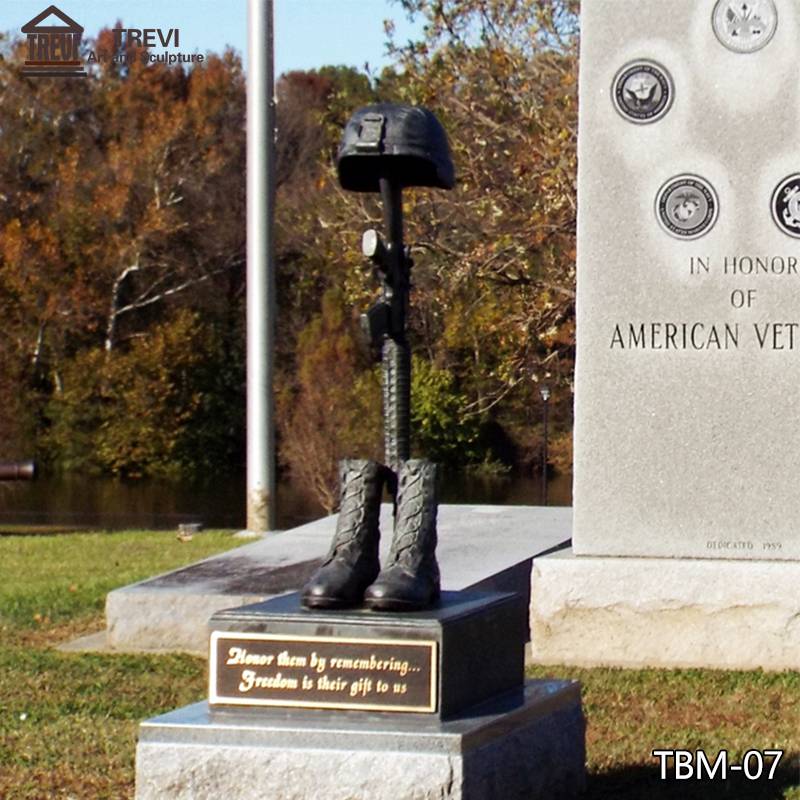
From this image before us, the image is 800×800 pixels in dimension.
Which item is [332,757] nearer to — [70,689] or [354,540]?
[354,540]

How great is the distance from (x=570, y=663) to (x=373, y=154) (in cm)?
349

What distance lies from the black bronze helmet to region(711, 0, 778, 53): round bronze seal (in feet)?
9.43

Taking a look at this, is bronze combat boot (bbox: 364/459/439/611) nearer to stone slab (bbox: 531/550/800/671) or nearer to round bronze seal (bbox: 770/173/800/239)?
stone slab (bbox: 531/550/800/671)

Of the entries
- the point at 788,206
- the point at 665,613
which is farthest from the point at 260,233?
the point at 665,613

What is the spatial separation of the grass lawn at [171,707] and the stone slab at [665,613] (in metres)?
0.15

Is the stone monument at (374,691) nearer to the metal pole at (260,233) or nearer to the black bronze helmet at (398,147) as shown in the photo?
the black bronze helmet at (398,147)

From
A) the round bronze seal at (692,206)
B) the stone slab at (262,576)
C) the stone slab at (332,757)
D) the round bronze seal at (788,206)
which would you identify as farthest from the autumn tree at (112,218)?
the stone slab at (332,757)

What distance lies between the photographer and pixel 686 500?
863 centimetres

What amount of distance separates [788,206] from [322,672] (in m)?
4.12

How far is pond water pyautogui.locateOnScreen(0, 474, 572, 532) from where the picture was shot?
30.0 metres

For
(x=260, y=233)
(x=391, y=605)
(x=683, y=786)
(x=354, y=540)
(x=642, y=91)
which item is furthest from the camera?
(x=260, y=233)

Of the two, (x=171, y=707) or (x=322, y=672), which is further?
(x=171, y=707)

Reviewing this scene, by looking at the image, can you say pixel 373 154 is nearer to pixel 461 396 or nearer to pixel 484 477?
pixel 461 396

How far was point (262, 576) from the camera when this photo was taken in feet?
33.1
